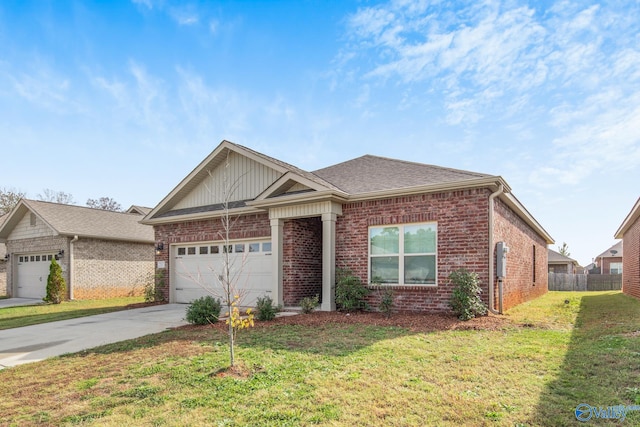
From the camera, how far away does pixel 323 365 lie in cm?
520

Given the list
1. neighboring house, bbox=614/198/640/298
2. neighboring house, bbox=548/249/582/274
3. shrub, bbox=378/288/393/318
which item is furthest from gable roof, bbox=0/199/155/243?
neighboring house, bbox=548/249/582/274

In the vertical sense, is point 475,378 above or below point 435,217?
below

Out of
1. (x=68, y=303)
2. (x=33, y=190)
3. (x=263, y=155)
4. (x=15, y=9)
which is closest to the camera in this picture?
(x=15, y=9)

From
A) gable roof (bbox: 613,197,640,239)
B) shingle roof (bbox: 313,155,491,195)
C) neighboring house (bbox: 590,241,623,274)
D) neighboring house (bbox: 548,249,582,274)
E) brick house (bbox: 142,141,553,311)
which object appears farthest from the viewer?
neighboring house (bbox: 590,241,623,274)

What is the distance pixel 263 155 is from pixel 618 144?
1047 cm

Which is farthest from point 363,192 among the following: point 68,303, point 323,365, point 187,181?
point 68,303

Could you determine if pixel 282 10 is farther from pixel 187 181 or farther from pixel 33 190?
pixel 33 190

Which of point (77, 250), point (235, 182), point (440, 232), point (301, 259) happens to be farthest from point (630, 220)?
point (77, 250)

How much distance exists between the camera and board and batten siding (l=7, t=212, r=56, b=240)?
60.8ft

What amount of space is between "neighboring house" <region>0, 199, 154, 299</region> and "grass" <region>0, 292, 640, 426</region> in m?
12.5

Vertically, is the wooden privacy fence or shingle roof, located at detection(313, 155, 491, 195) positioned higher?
shingle roof, located at detection(313, 155, 491, 195)

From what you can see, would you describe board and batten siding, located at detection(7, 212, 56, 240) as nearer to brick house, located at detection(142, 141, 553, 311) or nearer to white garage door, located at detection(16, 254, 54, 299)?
white garage door, located at detection(16, 254, 54, 299)

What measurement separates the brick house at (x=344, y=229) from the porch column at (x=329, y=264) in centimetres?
3

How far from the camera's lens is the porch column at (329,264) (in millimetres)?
10336
